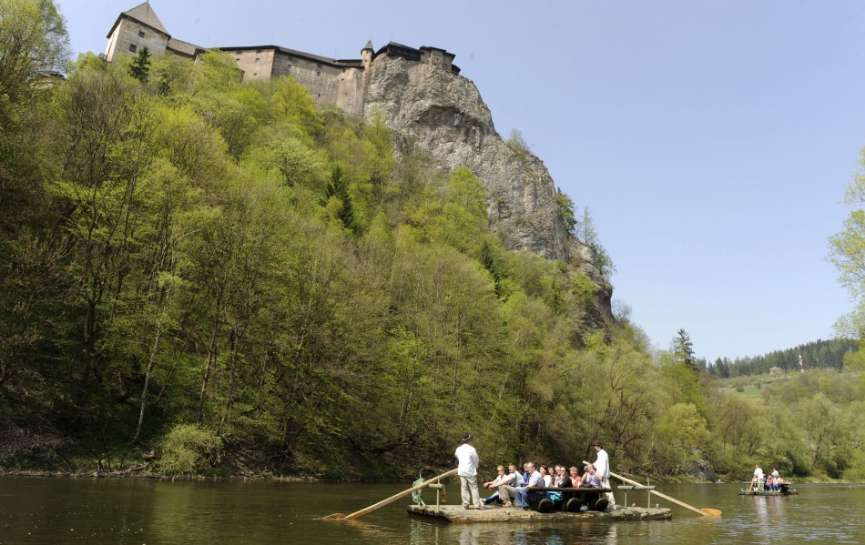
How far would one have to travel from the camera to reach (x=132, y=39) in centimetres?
9431

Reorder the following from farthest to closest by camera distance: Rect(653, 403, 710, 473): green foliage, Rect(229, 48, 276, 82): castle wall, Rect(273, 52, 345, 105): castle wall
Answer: Rect(273, 52, 345, 105): castle wall, Rect(229, 48, 276, 82): castle wall, Rect(653, 403, 710, 473): green foliage

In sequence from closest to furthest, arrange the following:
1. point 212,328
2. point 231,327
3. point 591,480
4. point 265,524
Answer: point 265,524
point 591,480
point 231,327
point 212,328

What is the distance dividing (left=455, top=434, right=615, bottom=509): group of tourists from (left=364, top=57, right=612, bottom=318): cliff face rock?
9123 cm

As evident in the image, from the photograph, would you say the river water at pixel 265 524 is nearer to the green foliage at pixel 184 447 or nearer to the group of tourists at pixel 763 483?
the green foliage at pixel 184 447

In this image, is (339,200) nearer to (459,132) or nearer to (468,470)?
(468,470)

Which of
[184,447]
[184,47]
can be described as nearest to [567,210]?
[184,47]

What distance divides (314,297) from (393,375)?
798 cm

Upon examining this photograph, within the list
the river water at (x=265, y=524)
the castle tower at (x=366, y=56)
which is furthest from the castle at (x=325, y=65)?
the river water at (x=265, y=524)

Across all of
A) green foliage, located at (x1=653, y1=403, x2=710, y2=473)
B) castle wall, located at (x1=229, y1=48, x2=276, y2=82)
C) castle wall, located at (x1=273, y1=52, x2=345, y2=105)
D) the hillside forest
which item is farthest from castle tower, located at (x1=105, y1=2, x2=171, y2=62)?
green foliage, located at (x1=653, y1=403, x2=710, y2=473)

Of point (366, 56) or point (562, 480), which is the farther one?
point (366, 56)

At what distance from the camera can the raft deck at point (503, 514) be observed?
49.9 ft

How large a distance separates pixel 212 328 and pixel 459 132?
300ft

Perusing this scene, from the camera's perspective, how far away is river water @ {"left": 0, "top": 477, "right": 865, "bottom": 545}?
1091cm

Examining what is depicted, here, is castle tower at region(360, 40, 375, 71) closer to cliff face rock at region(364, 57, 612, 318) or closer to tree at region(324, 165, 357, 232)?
cliff face rock at region(364, 57, 612, 318)
